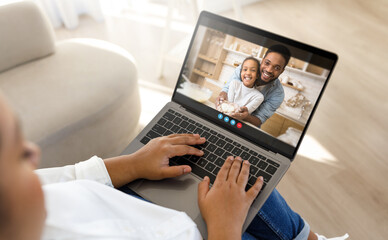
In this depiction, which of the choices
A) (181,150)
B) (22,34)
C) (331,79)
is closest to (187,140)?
(181,150)

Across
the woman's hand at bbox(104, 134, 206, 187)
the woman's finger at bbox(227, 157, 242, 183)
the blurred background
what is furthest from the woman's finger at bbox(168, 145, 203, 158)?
the blurred background

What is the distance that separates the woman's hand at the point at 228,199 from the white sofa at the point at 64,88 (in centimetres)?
66

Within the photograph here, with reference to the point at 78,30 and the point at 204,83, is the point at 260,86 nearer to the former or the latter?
the point at 204,83

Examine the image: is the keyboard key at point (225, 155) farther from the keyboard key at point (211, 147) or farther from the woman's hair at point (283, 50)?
the woman's hair at point (283, 50)

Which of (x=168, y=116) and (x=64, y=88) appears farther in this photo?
(x=64, y=88)

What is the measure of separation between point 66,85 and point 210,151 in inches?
28.3

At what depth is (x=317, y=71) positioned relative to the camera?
0.71m

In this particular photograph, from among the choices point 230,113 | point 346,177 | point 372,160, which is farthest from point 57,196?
point 372,160

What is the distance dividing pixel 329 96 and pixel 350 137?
31 centimetres

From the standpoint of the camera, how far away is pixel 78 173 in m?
0.68

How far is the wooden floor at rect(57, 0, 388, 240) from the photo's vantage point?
1.22 m

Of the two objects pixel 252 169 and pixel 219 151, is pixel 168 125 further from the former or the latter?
pixel 252 169

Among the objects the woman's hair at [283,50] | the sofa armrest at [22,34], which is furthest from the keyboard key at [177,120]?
the sofa armrest at [22,34]

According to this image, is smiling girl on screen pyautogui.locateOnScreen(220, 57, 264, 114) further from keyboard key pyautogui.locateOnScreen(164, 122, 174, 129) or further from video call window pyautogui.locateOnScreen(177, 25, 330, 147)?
keyboard key pyautogui.locateOnScreen(164, 122, 174, 129)
